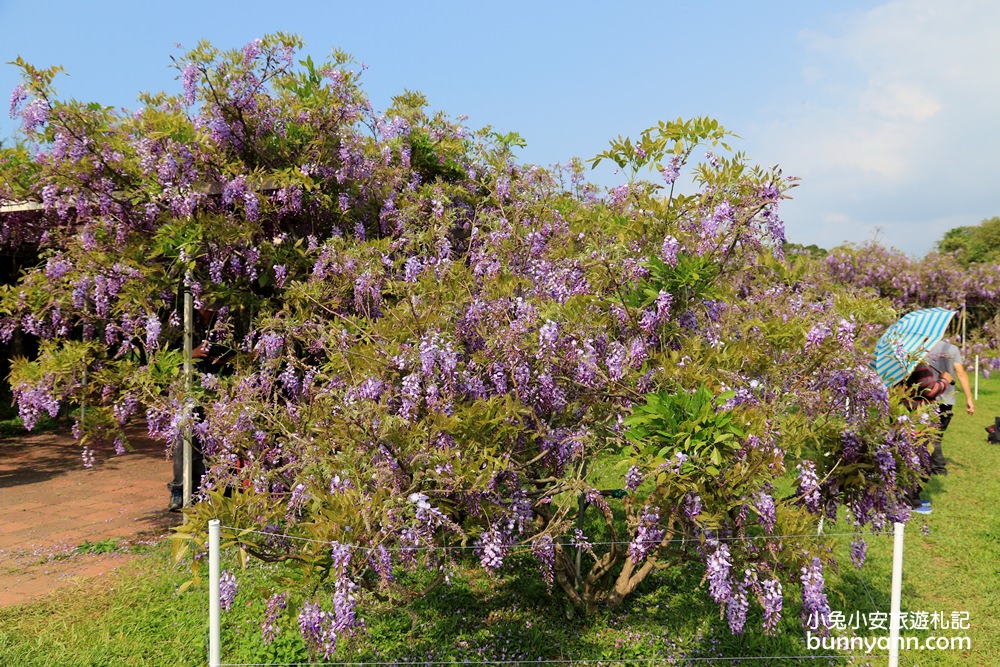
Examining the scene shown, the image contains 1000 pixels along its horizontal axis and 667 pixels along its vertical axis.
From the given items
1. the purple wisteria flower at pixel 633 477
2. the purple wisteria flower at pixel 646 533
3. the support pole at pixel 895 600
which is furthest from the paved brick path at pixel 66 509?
the support pole at pixel 895 600

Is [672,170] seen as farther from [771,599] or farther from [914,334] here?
[914,334]

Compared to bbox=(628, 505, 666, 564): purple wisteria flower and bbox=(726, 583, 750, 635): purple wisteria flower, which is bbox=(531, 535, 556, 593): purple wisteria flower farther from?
bbox=(726, 583, 750, 635): purple wisteria flower

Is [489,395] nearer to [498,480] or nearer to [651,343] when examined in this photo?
[498,480]

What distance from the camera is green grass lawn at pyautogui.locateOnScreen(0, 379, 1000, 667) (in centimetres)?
414

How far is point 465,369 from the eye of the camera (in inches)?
152

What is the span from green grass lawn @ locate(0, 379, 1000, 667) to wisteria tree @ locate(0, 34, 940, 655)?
1.10 feet

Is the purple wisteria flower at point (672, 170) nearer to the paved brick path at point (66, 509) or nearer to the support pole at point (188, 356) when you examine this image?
the support pole at point (188, 356)

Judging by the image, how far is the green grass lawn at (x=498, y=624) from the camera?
414 centimetres

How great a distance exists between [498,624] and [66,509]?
5415mm

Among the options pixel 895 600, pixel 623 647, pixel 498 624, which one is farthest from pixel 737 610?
pixel 498 624

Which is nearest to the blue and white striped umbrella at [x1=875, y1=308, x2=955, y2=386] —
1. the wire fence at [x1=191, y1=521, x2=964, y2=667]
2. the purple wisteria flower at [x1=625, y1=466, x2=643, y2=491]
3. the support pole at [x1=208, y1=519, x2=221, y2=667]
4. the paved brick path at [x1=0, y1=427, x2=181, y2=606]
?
the wire fence at [x1=191, y1=521, x2=964, y2=667]

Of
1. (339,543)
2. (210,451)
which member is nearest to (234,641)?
(210,451)

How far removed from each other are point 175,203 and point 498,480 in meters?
4.12

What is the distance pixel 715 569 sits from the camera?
127 inches
